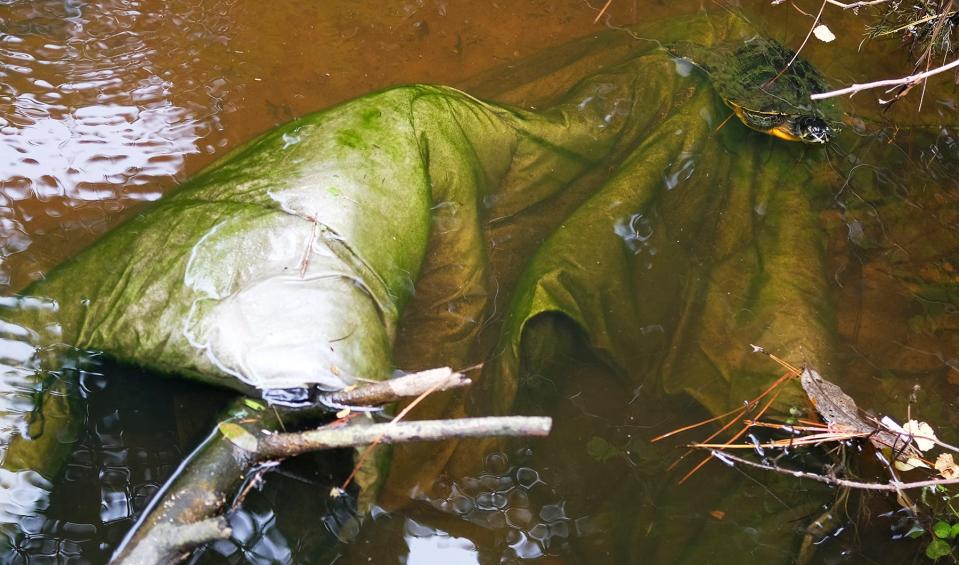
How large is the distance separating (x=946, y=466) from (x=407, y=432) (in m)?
1.94

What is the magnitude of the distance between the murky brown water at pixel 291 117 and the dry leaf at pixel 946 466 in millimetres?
344

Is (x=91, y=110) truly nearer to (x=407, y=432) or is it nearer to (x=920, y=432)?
(x=407, y=432)

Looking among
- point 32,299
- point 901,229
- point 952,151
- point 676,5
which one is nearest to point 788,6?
point 676,5

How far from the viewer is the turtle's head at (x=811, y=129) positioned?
10.2ft

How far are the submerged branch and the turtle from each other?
7.33ft

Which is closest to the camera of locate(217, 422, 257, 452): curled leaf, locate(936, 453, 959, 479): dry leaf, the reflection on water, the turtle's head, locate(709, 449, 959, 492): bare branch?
locate(217, 422, 257, 452): curled leaf

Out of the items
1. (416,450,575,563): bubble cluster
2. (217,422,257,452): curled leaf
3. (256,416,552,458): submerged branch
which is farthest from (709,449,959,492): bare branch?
(217,422,257,452): curled leaf

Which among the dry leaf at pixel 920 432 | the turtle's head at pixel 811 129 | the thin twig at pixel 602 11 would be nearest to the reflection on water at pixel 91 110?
Result: the thin twig at pixel 602 11

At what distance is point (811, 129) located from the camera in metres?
3.10

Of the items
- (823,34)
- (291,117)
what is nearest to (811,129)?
(823,34)

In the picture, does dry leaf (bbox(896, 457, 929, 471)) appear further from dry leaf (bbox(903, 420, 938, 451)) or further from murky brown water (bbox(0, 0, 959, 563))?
murky brown water (bbox(0, 0, 959, 563))

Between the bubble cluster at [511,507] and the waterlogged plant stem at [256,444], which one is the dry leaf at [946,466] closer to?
the bubble cluster at [511,507]

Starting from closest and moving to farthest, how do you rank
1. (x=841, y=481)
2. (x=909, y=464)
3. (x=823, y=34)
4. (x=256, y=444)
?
(x=256, y=444)
(x=841, y=481)
(x=909, y=464)
(x=823, y=34)

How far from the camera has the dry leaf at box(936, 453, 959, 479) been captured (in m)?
2.32
